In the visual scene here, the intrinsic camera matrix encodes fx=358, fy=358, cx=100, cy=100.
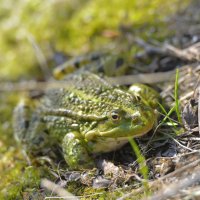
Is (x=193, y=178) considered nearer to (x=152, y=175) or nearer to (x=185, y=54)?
(x=152, y=175)

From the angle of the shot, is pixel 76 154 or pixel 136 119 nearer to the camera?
pixel 136 119

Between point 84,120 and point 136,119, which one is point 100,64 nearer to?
point 84,120

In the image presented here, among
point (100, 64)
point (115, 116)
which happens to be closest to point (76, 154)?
point (115, 116)

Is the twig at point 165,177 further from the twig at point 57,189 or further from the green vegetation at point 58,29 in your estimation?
the green vegetation at point 58,29

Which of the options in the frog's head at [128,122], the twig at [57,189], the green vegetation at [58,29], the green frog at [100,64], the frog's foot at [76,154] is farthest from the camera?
the green vegetation at [58,29]

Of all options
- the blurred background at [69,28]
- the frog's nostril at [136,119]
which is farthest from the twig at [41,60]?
the frog's nostril at [136,119]

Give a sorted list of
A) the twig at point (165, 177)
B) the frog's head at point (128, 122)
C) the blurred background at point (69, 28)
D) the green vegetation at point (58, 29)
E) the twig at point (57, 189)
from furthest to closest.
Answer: the blurred background at point (69, 28) < the green vegetation at point (58, 29) < the frog's head at point (128, 122) < the twig at point (57, 189) < the twig at point (165, 177)
